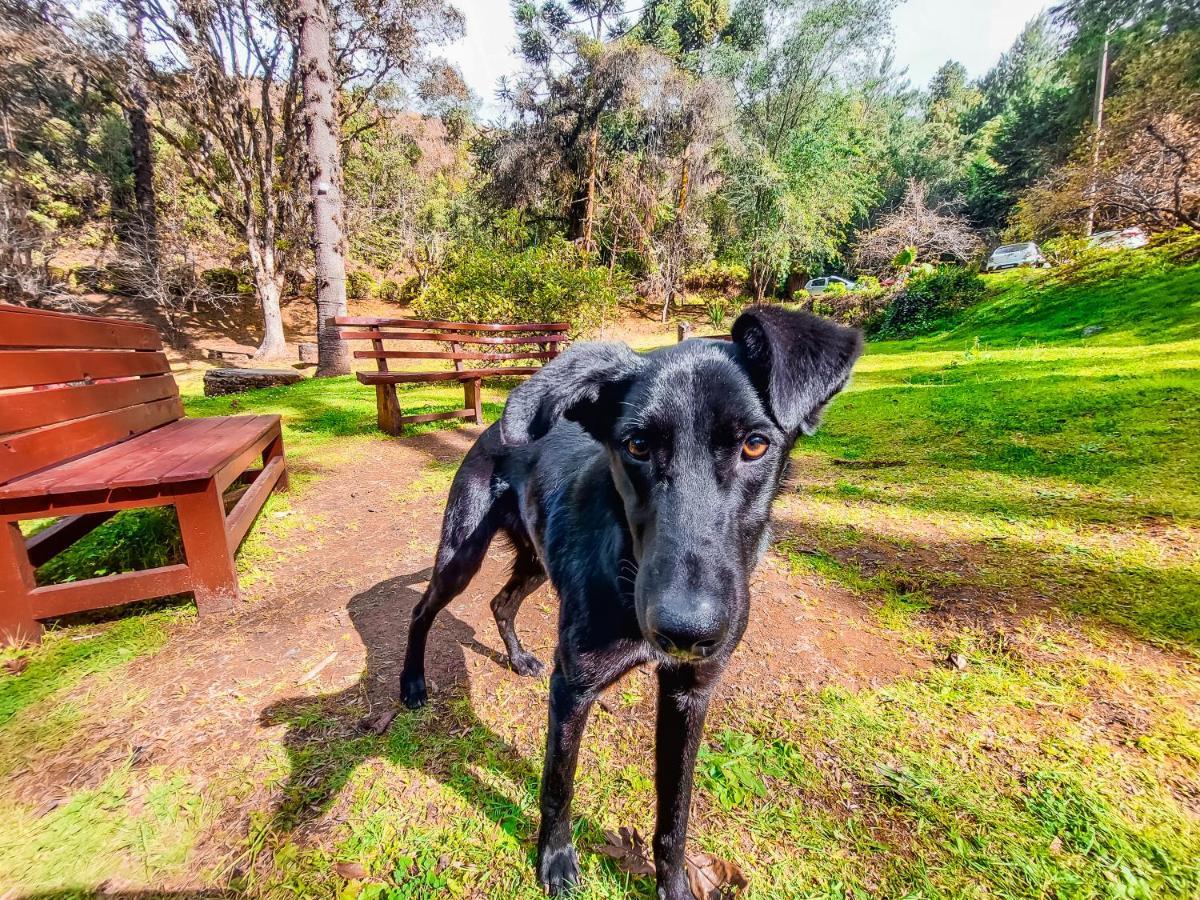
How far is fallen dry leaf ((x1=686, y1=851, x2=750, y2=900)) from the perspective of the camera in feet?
5.44

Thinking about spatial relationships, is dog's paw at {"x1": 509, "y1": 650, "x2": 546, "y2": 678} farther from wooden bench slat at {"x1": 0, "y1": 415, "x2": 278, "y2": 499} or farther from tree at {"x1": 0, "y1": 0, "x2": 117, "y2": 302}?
tree at {"x1": 0, "y1": 0, "x2": 117, "y2": 302}

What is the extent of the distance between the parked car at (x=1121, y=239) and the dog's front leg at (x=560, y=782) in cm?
1937

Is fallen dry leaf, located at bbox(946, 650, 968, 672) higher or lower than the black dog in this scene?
lower

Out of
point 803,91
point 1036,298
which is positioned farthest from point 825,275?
point 1036,298

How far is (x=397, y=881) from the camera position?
65.5 inches

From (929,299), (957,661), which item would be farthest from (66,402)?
(929,299)

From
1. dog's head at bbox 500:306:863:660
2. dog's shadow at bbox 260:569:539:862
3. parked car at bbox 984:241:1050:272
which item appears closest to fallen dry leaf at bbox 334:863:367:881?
dog's shadow at bbox 260:569:539:862

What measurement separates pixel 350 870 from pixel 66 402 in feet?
10.7

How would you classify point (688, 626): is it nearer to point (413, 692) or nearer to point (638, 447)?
point (638, 447)

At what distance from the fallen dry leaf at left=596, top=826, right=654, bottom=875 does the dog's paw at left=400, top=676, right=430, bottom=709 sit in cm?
111

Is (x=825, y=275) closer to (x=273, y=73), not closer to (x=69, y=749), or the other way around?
(x=273, y=73)

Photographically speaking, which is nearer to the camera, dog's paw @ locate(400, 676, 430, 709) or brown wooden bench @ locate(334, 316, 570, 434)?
dog's paw @ locate(400, 676, 430, 709)

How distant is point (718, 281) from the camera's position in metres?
33.3

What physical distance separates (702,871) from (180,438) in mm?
4359
